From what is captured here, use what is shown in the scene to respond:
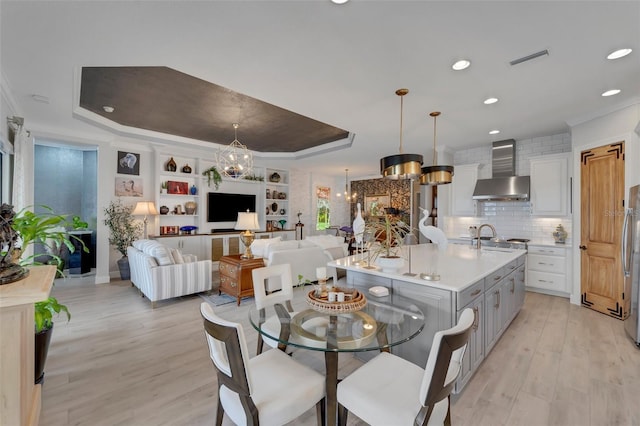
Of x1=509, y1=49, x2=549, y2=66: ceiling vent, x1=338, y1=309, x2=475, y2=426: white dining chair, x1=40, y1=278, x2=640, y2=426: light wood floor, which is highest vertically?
x1=509, y1=49, x2=549, y2=66: ceiling vent

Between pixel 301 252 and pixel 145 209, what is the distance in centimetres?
338

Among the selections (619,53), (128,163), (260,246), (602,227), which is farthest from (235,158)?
(602,227)

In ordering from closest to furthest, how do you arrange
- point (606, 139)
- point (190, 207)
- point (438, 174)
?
point (438, 174), point (606, 139), point (190, 207)

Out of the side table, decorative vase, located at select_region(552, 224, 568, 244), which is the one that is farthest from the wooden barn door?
the side table

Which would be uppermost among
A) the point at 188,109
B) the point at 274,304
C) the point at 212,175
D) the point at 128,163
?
the point at 188,109

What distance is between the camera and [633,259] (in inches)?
117

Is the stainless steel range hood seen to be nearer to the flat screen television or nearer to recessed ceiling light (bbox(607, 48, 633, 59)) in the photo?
recessed ceiling light (bbox(607, 48, 633, 59))

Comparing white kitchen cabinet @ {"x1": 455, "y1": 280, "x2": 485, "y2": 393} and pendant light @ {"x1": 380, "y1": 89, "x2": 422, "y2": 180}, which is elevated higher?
pendant light @ {"x1": 380, "y1": 89, "x2": 422, "y2": 180}

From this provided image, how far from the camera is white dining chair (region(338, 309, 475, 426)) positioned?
1173mm

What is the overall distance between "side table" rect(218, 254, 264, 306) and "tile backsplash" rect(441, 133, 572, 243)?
13.4ft

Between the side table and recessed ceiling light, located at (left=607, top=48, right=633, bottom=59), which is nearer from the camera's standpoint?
recessed ceiling light, located at (left=607, top=48, right=633, bottom=59)

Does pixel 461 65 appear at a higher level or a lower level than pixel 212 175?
higher

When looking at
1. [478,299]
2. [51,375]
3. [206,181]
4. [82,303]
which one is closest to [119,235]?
[82,303]

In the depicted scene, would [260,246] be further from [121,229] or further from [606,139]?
[606,139]
